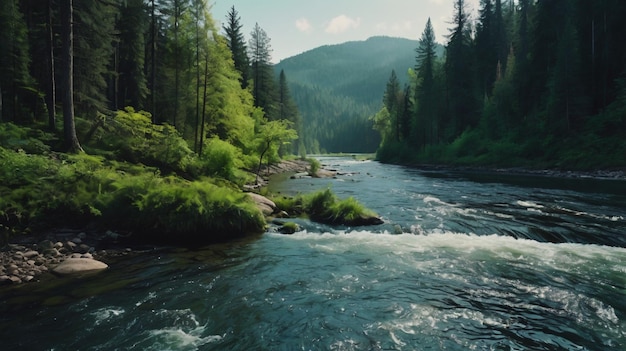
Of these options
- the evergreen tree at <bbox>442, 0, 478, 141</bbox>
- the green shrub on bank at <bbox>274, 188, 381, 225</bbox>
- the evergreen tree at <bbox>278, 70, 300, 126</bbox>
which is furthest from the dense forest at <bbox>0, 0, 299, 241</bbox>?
the evergreen tree at <bbox>442, 0, 478, 141</bbox>

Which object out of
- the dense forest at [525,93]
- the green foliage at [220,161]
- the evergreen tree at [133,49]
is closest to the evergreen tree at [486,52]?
the dense forest at [525,93]

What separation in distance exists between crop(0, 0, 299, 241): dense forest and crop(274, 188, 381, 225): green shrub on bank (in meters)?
3.33

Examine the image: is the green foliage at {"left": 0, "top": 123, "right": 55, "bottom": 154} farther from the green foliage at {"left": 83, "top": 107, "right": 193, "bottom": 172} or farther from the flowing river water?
the flowing river water

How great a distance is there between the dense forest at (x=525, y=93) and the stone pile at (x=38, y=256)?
44318 millimetres

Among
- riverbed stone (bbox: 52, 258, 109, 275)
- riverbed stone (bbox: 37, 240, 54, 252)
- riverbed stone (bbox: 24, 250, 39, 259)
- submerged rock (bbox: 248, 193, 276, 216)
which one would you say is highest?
submerged rock (bbox: 248, 193, 276, 216)

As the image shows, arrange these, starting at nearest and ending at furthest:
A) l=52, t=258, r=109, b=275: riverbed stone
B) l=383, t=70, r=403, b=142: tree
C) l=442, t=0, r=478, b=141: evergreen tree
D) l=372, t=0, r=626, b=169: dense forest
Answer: l=52, t=258, r=109, b=275: riverbed stone, l=372, t=0, r=626, b=169: dense forest, l=442, t=0, r=478, b=141: evergreen tree, l=383, t=70, r=403, b=142: tree

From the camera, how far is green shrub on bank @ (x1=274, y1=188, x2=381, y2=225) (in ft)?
53.0

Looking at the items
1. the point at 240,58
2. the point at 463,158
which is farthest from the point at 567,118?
the point at 240,58

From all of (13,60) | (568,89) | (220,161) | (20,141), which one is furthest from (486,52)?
(20,141)

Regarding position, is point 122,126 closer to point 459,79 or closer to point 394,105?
point 459,79

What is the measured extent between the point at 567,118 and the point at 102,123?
49855mm

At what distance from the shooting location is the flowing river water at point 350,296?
20.8 ft

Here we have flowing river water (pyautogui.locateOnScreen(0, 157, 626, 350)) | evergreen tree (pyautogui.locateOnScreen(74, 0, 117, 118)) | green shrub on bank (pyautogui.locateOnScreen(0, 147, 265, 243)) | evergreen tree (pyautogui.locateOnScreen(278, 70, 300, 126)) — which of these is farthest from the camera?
evergreen tree (pyautogui.locateOnScreen(278, 70, 300, 126))

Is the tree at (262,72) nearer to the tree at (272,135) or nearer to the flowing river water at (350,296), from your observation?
the tree at (272,135)
